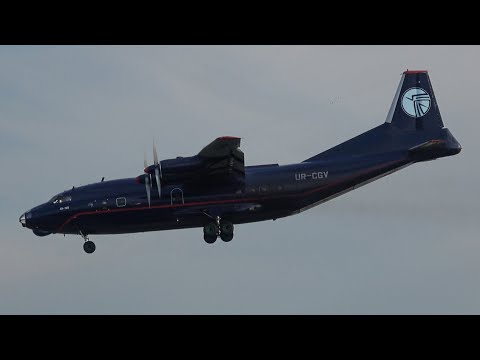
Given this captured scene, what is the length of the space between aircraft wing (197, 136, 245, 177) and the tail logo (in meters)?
8.99

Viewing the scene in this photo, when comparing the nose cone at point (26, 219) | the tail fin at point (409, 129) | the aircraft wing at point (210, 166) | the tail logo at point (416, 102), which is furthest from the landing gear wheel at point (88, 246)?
the tail logo at point (416, 102)

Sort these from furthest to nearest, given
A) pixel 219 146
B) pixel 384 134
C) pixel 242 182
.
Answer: pixel 384 134
pixel 242 182
pixel 219 146

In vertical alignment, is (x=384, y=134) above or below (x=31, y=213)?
above

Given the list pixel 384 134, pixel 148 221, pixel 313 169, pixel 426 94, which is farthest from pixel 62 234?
pixel 426 94

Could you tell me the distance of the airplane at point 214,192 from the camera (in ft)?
119

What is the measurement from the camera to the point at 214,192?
1452 inches

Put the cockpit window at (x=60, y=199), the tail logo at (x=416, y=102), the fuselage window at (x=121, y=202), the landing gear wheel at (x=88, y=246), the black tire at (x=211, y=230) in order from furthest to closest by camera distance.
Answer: the tail logo at (x=416, y=102) → the landing gear wheel at (x=88, y=246) → the cockpit window at (x=60, y=199) → the fuselage window at (x=121, y=202) → the black tire at (x=211, y=230)

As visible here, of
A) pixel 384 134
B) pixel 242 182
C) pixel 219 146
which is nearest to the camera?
pixel 219 146

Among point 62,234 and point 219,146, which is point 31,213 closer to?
point 62,234

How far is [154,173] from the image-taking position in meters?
35.7

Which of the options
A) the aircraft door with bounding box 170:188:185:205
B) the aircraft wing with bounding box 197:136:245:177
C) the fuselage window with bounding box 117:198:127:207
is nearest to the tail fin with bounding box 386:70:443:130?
the aircraft wing with bounding box 197:136:245:177

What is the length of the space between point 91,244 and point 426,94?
666 inches

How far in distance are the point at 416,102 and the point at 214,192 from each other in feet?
35.3

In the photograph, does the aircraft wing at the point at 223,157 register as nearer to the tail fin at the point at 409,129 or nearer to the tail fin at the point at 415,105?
the tail fin at the point at 409,129
